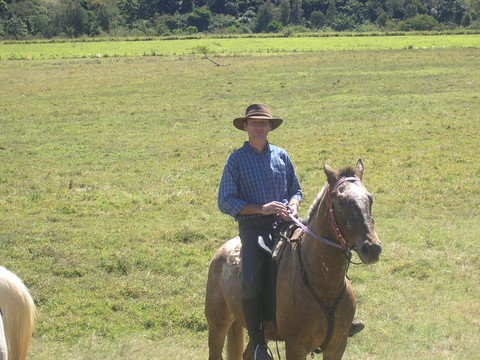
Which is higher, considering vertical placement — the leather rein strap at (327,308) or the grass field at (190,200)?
the leather rein strap at (327,308)

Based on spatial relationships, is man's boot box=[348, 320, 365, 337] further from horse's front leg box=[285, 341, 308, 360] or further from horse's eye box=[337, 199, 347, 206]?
horse's eye box=[337, 199, 347, 206]

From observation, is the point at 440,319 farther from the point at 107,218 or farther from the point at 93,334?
the point at 107,218

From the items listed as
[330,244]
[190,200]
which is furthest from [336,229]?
[190,200]

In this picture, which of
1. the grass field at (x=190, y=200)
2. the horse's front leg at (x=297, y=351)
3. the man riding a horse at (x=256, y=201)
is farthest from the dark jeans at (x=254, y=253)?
the grass field at (x=190, y=200)

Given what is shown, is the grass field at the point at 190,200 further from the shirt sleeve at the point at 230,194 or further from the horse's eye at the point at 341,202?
the horse's eye at the point at 341,202

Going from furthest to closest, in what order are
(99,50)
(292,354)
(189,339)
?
(99,50), (189,339), (292,354)

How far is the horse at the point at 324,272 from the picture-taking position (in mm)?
5418

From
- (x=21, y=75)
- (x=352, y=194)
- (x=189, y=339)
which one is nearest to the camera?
(x=352, y=194)

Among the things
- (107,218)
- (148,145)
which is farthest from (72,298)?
(148,145)

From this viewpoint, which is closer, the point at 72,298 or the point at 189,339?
the point at 189,339

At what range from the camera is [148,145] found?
2247cm

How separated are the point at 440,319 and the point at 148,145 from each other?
14.5 meters

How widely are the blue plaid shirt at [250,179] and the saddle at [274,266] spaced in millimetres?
308

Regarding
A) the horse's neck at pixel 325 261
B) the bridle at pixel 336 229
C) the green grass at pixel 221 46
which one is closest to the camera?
the bridle at pixel 336 229
